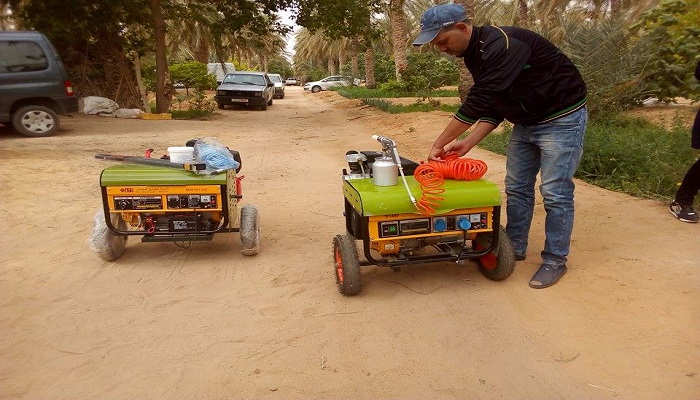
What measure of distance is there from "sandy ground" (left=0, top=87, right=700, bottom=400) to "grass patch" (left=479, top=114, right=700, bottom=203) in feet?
1.89

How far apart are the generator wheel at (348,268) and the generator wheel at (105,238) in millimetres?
1803

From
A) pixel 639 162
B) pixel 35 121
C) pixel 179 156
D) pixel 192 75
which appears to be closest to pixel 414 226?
pixel 179 156

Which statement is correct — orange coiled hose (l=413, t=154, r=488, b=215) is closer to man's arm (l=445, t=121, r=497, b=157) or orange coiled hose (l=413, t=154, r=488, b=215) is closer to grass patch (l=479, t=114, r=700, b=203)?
man's arm (l=445, t=121, r=497, b=157)

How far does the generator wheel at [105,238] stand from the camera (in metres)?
4.08

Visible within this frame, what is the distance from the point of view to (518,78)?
3342 millimetres

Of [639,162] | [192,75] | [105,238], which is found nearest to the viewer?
[105,238]

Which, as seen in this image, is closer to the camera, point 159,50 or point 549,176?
point 549,176

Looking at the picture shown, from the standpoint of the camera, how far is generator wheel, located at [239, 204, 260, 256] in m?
4.20

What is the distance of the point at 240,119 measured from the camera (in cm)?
1597

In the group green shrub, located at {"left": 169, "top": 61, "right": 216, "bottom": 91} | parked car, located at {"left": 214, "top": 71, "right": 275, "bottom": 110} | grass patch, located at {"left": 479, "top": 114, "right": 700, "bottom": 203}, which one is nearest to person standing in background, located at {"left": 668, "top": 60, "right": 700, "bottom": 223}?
grass patch, located at {"left": 479, "top": 114, "right": 700, "bottom": 203}

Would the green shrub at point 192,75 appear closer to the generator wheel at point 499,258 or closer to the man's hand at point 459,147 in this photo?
the man's hand at point 459,147

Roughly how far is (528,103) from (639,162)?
12.8 ft

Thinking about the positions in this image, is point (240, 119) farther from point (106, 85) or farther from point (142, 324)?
point (142, 324)

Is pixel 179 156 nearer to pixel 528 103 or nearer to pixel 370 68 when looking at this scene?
pixel 528 103
